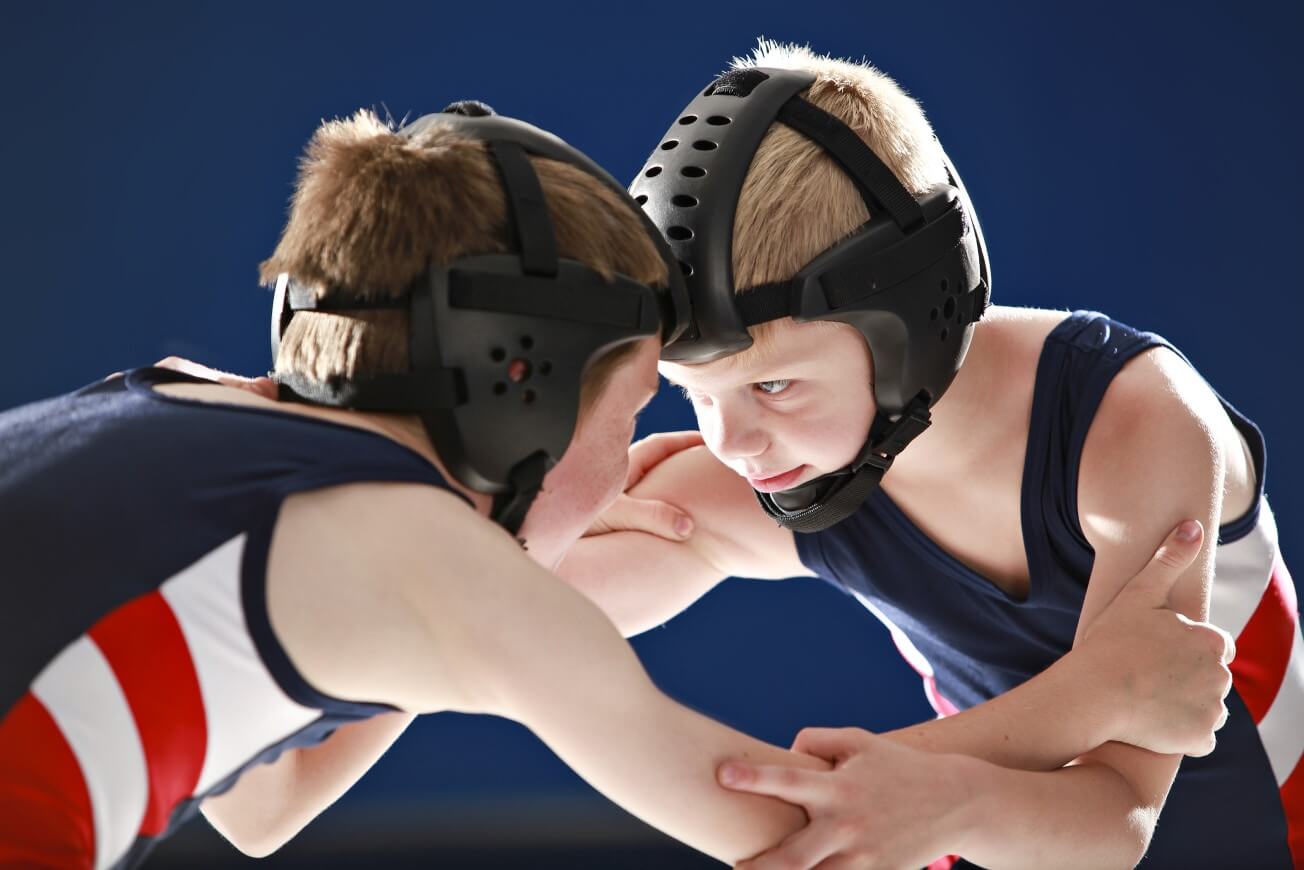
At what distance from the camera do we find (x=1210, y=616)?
2.81 metres

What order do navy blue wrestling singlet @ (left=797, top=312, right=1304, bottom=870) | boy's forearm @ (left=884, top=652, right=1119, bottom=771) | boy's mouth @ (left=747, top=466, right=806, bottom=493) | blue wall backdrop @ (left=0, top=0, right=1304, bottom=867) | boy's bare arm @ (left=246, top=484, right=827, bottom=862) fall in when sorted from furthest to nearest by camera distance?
blue wall backdrop @ (left=0, top=0, right=1304, bottom=867) < navy blue wrestling singlet @ (left=797, top=312, right=1304, bottom=870) < boy's mouth @ (left=747, top=466, right=806, bottom=493) < boy's forearm @ (left=884, top=652, right=1119, bottom=771) < boy's bare arm @ (left=246, top=484, right=827, bottom=862)

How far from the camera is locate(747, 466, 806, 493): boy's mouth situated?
2502 mm

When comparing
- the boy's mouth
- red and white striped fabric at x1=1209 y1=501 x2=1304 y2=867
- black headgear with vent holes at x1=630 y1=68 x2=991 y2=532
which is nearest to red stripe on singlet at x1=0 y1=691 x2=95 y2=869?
black headgear with vent holes at x1=630 y1=68 x2=991 y2=532

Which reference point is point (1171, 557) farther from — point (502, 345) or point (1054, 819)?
point (502, 345)

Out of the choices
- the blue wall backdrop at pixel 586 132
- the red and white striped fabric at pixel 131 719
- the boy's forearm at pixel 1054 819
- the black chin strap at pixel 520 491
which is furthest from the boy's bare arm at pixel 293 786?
the blue wall backdrop at pixel 586 132

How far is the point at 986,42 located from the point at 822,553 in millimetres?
2899

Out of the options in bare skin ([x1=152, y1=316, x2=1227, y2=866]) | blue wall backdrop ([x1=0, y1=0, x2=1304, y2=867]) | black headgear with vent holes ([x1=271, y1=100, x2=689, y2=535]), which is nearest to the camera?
black headgear with vent holes ([x1=271, y1=100, x2=689, y2=535])

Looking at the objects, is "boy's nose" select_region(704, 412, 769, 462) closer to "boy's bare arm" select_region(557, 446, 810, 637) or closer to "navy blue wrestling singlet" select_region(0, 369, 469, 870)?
"boy's bare arm" select_region(557, 446, 810, 637)

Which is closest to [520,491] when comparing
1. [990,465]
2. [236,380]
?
[236,380]

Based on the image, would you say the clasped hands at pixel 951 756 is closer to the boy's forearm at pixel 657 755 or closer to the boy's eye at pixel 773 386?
the boy's forearm at pixel 657 755

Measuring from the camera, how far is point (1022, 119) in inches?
208

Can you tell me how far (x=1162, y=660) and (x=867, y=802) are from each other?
0.59 m

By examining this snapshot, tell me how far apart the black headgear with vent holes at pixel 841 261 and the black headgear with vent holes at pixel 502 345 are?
362mm

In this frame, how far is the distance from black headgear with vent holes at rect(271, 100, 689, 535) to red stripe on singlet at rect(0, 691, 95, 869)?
52 centimetres
